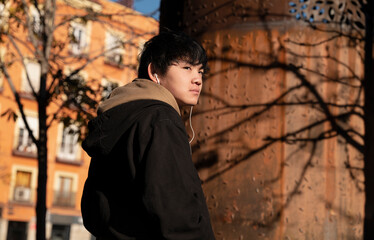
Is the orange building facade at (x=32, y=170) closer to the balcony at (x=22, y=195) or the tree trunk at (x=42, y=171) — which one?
the balcony at (x=22, y=195)

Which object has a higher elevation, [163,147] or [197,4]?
[197,4]

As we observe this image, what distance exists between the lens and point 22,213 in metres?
32.8

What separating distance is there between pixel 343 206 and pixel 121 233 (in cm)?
253

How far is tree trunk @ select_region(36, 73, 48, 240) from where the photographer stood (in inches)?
316

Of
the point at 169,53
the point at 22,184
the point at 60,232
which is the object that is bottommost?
the point at 60,232

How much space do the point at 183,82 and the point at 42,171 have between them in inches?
256

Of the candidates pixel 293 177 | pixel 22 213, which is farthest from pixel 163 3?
pixel 22 213

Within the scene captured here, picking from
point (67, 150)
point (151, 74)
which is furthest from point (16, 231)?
point (151, 74)

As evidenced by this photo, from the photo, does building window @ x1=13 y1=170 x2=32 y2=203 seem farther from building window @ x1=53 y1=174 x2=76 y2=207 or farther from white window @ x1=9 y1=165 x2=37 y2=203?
building window @ x1=53 y1=174 x2=76 y2=207

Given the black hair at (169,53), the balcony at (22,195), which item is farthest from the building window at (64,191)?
the black hair at (169,53)

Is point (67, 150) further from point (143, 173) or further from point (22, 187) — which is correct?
point (143, 173)

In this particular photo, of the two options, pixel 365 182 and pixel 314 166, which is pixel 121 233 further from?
pixel 365 182

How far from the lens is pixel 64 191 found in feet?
114

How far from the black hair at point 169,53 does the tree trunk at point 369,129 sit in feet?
7.80
